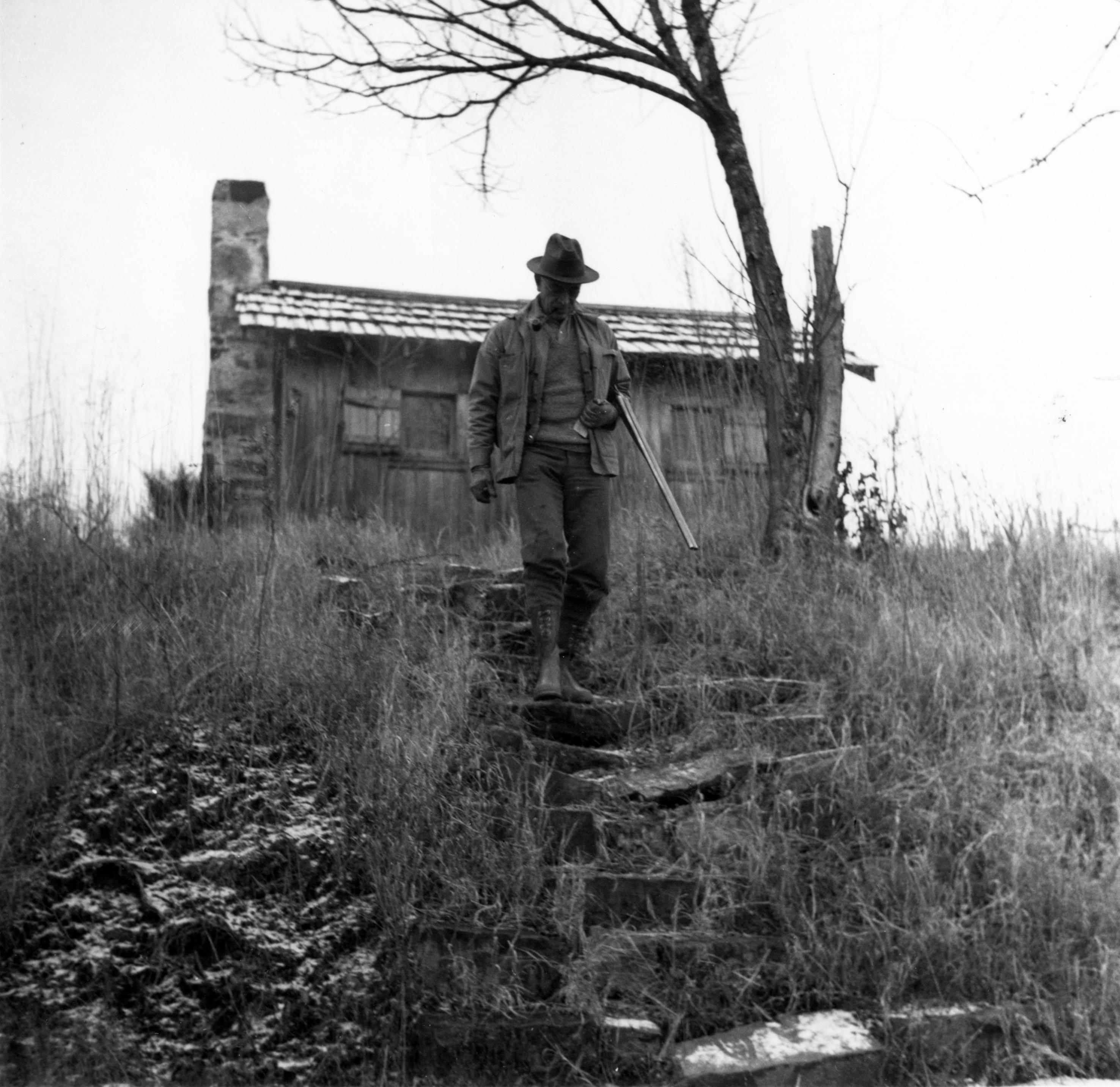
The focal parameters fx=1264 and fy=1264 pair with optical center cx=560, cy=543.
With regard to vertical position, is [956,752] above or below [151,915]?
above

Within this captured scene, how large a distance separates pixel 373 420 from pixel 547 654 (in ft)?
22.1

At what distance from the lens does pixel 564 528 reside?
6.68 meters

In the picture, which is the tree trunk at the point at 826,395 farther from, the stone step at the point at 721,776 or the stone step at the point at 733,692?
the stone step at the point at 721,776

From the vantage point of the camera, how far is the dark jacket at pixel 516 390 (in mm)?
6453

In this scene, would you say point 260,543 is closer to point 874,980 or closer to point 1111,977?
point 874,980

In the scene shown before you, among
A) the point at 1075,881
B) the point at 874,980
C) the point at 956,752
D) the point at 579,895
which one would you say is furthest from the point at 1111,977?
the point at 579,895

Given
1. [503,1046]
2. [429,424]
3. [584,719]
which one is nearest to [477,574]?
[584,719]

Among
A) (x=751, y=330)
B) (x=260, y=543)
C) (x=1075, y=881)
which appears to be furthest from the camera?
(x=751, y=330)

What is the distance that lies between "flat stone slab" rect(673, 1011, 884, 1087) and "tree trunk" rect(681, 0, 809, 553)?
13.6ft

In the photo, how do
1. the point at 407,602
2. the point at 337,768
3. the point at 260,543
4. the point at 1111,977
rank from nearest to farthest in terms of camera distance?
the point at 1111,977
the point at 337,768
the point at 407,602
the point at 260,543

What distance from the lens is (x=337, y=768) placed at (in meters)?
5.43

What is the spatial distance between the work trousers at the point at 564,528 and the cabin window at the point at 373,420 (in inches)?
241

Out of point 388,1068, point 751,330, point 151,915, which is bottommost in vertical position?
point 388,1068

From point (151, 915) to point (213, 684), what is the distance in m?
1.44
